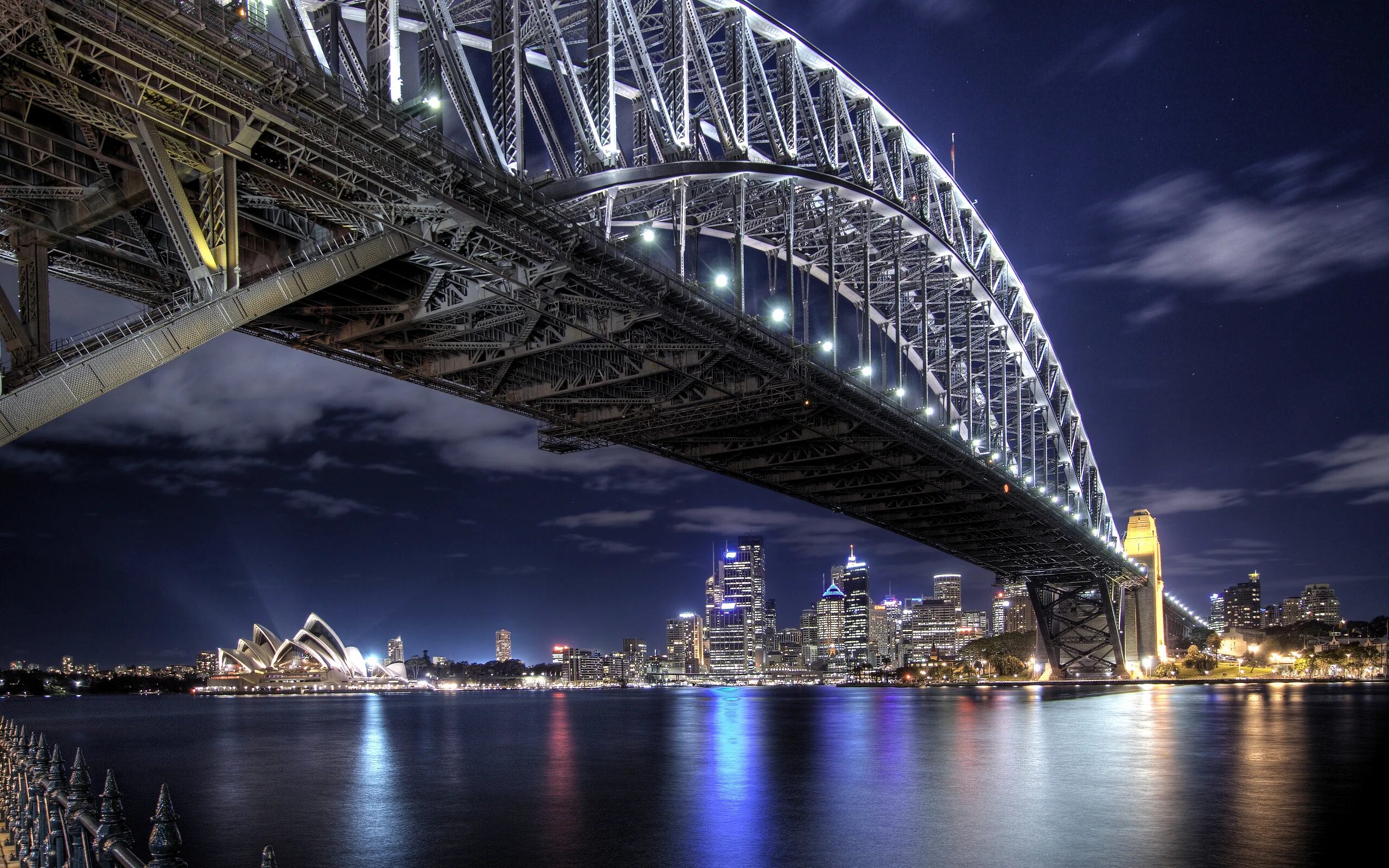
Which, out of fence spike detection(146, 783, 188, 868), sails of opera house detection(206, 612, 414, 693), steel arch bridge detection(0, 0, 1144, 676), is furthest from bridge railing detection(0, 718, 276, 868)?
sails of opera house detection(206, 612, 414, 693)

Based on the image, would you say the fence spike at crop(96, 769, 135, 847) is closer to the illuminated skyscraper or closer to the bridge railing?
the bridge railing

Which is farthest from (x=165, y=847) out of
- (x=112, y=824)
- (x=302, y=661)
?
(x=302, y=661)

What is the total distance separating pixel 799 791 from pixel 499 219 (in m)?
16.1

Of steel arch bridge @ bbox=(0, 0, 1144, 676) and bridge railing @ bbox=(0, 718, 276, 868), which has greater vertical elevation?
steel arch bridge @ bbox=(0, 0, 1144, 676)

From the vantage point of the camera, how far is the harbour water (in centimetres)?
1967

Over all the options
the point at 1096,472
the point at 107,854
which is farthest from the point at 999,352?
the point at 107,854

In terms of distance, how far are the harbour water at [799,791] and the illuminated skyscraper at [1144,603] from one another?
4737 centimetres

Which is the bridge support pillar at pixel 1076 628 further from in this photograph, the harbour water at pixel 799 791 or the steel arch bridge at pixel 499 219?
the steel arch bridge at pixel 499 219

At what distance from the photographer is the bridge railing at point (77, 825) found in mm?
4785

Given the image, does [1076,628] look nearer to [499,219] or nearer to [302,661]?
[499,219]

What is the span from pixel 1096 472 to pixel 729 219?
6361cm

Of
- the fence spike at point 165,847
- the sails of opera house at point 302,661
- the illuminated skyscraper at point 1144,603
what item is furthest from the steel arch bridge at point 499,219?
the sails of opera house at point 302,661

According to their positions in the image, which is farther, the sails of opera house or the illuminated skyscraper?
the sails of opera house

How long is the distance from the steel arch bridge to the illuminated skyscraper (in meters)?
54.2
